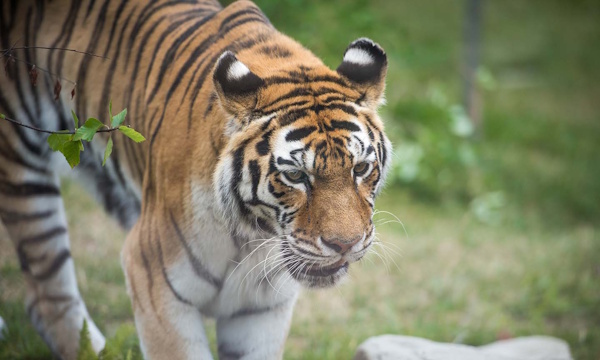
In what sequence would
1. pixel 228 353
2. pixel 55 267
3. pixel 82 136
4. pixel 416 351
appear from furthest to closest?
pixel 55 267 → pixel 416 351 → pixel 228 353 → pixel 82 136

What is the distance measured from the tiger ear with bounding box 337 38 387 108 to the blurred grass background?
47 cm

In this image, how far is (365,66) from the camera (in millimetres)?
3029

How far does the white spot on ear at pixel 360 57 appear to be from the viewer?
3.03 m

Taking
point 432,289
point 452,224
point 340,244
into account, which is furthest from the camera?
point 452,224

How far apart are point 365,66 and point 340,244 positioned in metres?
0.75

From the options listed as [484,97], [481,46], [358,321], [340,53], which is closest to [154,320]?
[358,321]

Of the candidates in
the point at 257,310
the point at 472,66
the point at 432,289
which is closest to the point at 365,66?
the point at 257,310

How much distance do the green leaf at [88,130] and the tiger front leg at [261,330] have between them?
1205 mm

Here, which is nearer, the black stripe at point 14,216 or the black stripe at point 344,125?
the black stripe at point 344,125

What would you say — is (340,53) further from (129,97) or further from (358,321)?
(129,97)

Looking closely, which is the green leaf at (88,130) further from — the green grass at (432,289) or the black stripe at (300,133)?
the green grass at (432,289)

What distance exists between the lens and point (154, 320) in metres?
3.10

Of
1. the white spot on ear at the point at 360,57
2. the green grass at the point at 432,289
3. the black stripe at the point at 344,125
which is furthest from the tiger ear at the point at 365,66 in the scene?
the green grass at the point at 432,289

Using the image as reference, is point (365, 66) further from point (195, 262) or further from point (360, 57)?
point (195, 262)
